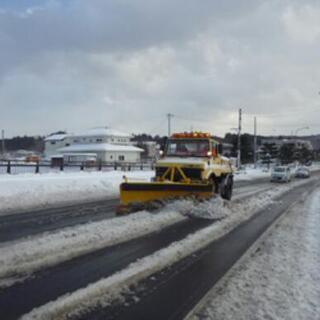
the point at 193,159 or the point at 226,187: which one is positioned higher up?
the point at 193,159

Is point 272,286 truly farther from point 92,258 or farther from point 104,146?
point 104,146

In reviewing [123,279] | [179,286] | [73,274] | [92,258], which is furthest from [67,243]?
[179,286]

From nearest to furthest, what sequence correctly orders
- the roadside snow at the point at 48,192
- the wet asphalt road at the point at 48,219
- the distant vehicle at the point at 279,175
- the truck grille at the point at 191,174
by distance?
the wet asphalt road at the point at 48,219 < the truck grille at the point at 191,174 < the roadside snow at the point at 48,192 < the distant vehicle at the point at 279,175

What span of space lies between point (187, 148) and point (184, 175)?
160 cm

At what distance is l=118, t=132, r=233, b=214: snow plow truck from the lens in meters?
16.1

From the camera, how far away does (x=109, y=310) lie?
227 inches

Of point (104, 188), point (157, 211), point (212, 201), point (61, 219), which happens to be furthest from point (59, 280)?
point (104, 188)

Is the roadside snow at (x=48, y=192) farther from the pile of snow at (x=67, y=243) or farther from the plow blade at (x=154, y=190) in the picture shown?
the pile of snow at (x=67, y=243)

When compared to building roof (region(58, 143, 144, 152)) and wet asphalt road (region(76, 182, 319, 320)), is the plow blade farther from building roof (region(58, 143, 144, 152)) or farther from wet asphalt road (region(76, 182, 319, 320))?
building roof (region(58, 143, 144, 152))

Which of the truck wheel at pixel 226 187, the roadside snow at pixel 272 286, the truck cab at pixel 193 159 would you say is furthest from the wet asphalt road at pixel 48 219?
the truck wheel at pixel 226 187

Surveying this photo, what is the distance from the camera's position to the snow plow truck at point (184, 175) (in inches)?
633

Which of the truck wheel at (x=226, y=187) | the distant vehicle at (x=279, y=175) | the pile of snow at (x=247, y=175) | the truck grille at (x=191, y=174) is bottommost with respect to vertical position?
the pile of snow at (x=247, y=175)

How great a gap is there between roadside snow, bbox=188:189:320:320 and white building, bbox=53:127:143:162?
8347cm

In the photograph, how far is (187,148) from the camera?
61.1 feet
